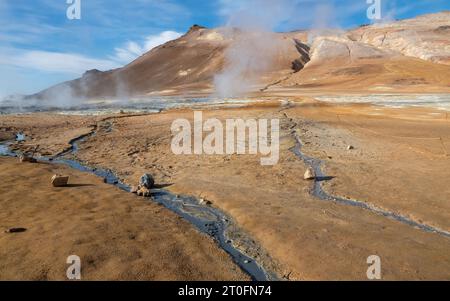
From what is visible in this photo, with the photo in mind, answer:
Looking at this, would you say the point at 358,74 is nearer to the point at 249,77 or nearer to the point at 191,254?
the point at 249,77

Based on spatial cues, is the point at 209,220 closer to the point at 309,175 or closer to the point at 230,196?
the point at 230,196

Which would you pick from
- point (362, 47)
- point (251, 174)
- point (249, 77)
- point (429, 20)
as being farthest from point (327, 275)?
point (429, 20)

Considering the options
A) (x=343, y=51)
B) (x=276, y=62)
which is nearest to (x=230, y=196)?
(x=276, y=62)

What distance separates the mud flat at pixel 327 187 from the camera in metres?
7.33

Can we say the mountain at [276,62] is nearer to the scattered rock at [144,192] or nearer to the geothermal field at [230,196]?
the geothermal field at [230,196]

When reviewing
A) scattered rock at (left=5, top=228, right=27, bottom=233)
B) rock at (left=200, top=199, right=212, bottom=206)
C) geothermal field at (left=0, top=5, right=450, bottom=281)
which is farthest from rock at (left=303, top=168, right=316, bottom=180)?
scattered rock at (left=5, top=228, right=27, bottom=233)

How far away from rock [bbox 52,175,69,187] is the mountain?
60.5m

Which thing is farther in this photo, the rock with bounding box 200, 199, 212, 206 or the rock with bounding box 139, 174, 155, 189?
the rock with bounding box 139, 174, 155, 189

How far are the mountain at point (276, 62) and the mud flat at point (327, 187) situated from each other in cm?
5092

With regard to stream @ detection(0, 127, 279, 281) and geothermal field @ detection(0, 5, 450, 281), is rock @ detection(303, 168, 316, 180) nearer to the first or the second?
geothermal field @ detection(0, 5, 450, 281)

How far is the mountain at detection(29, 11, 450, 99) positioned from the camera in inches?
3071

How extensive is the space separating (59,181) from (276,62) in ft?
306

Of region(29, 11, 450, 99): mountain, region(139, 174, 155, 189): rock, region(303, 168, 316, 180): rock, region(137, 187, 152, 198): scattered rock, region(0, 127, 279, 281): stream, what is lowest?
region(0, 127, 279, 281): stream

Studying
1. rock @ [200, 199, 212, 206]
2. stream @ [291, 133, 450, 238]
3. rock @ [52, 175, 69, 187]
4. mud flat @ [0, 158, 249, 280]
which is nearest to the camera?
mud flat @ [0, 158, 249, 280]
